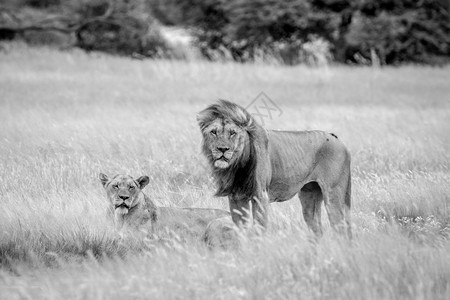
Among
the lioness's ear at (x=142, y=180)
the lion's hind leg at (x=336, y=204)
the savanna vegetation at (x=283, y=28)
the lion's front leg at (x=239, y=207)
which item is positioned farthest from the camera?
the savanna vegetation at (x=283, y=28)

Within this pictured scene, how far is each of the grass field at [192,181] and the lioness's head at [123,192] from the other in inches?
8.2

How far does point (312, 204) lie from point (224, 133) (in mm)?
1372

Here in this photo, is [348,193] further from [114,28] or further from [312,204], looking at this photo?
[114,28]

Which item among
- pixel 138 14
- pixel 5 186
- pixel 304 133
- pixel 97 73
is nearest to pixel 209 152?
pixel 304 133

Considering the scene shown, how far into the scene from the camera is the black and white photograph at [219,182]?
493 centimetres

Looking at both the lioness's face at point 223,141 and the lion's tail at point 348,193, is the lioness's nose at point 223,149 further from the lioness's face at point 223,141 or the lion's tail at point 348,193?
the lion's tail at point 348,193

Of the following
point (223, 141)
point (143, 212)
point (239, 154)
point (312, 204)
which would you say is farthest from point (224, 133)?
point (143, 212)

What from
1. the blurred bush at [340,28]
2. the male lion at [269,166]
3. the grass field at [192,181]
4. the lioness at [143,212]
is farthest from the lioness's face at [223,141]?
the blurred bush at [340,28]

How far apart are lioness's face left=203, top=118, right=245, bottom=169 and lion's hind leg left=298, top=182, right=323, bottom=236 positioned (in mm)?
1092

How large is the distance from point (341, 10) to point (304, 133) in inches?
1040

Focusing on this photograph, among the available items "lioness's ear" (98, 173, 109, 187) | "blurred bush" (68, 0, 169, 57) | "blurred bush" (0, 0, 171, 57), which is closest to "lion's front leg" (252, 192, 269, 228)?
"lioness's ear" (98, 173, 109, 187)

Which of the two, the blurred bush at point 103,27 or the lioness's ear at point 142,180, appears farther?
the blurred bush at point 103,27

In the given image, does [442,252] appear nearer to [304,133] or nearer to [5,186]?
[304,133]

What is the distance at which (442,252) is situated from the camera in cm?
505
